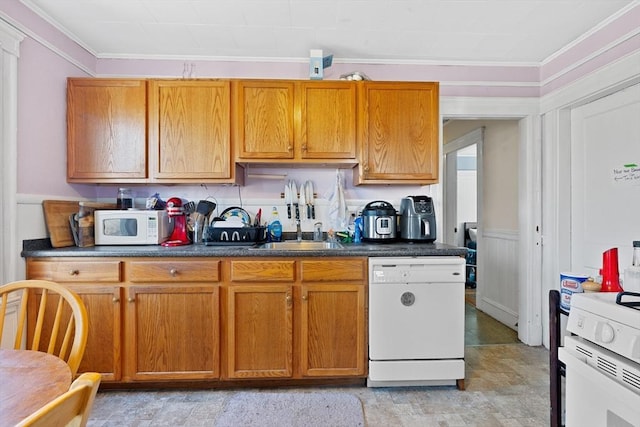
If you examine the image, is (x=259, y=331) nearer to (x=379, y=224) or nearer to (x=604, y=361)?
(x=379, y=224)

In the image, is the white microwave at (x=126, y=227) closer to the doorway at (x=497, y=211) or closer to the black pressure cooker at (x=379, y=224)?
the black pressure cooker at (x=379, y=224)

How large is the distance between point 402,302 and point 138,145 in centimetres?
207

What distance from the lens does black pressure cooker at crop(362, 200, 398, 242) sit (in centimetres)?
253

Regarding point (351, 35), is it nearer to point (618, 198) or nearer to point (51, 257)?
point (618, 198)

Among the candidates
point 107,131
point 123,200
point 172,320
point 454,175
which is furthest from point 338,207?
point 454,175

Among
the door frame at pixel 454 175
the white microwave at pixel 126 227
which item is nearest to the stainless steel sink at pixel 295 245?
the white microwave at pixel 126 227

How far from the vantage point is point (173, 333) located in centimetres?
211

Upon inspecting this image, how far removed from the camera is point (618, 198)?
2.31 m

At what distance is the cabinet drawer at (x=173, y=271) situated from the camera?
82.4 inches

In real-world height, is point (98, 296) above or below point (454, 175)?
below

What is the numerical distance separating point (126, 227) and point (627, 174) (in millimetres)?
3320

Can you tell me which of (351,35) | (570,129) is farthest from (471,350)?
(351,35)

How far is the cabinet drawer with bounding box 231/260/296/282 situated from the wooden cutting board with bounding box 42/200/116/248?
3.81 feet

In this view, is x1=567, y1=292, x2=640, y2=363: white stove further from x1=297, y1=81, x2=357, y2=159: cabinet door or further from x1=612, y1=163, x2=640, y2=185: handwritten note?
x1=297, y1=81, x2=357, y2=159: cabinet door
